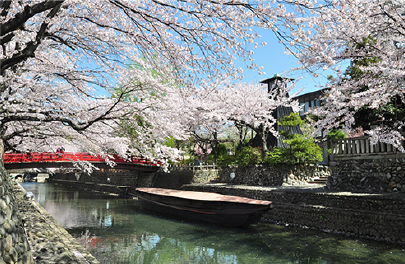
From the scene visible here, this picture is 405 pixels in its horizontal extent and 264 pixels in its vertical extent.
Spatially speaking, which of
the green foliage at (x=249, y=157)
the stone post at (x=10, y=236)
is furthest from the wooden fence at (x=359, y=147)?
the stone post at (x=10, y=236)

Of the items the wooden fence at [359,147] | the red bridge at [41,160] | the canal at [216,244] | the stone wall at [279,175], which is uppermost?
the wooden fence at [359,147]

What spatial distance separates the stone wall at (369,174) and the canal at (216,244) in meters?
2.84

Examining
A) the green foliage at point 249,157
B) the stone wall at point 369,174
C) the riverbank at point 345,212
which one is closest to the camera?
the riverbank at point 345,212

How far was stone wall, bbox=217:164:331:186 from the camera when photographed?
16922 mm

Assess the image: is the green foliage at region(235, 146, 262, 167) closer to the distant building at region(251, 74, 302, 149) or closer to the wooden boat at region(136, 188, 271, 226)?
the distant building at region(251, 74, 302, 149)

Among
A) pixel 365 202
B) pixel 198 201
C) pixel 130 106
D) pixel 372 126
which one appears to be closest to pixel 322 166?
pixel 372 126

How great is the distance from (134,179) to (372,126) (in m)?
24.7

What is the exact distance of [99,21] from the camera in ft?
21.3

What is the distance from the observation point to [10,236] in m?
2.85

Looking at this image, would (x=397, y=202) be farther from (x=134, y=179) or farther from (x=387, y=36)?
(x=134, y=179)

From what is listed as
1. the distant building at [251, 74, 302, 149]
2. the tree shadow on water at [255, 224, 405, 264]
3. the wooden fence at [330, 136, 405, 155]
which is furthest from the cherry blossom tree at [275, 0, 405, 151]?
the distant building at [251, 74, 302, 149]

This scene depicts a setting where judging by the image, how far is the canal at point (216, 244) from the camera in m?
8.15

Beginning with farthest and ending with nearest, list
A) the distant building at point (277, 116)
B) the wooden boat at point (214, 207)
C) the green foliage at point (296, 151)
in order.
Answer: the distant building at point (277, 116) → the green foliage at point (296, 151) → the wooden boat at point (214, 207)

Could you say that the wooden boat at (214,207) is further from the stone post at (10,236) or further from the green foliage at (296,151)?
the stone post at (10,236)
